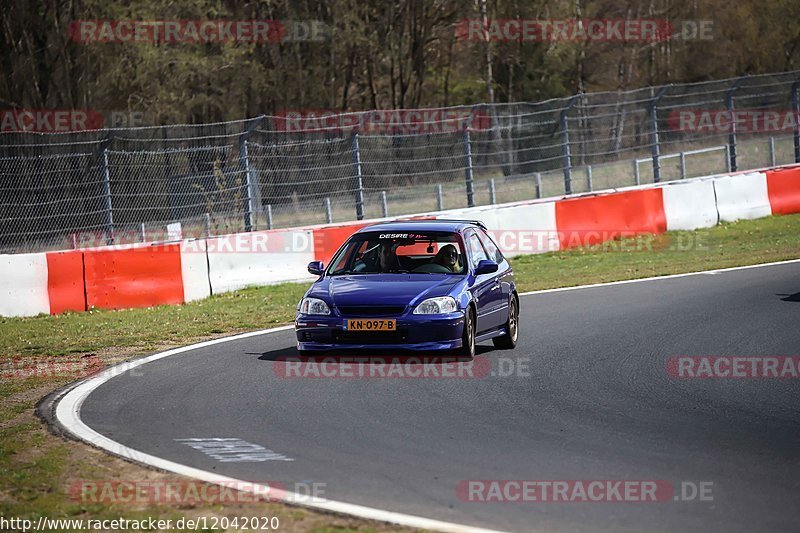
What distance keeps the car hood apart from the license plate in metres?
0.17

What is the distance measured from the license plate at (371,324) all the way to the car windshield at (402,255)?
46.6 inches

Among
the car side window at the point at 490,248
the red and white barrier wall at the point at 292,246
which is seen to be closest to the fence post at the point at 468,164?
the red and white barrier wall at the point at 292,246

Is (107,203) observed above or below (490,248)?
above

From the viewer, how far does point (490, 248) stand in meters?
13.3

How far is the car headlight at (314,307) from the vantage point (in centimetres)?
1129

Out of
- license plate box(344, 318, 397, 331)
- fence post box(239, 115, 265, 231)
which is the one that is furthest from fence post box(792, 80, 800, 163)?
license plate box(344, 318, 397, 331)

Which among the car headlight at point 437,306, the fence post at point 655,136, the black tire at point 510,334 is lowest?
the black tire at point 510,334

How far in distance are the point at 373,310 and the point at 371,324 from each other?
0.49ft

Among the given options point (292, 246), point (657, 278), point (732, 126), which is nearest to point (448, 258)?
point (657, 278)

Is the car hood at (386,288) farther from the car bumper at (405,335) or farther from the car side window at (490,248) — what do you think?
the car side window at (490,248)

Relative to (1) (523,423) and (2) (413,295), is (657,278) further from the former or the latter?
(1) (523,423)

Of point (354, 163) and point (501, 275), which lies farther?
point (354, 163)

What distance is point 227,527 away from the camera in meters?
5.96

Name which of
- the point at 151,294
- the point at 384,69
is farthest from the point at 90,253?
the point at 384,69
